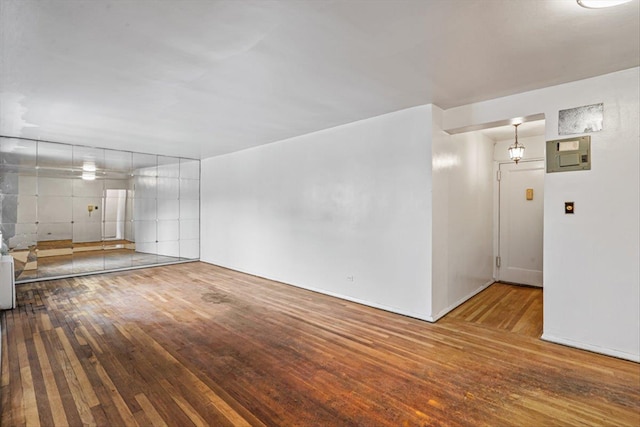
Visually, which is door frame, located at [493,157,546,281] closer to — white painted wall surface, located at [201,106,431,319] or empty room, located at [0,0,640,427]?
empty room, located at [0,0,640,427]

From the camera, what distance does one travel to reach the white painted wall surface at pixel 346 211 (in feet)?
12.7

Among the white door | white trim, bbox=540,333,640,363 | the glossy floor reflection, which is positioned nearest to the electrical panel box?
white trim, bbox=540,333,640,363

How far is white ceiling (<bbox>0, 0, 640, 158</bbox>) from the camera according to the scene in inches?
77.6

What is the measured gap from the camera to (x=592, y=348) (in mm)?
2947

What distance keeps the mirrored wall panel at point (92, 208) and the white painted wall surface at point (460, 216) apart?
20.9 ft

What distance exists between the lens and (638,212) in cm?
273

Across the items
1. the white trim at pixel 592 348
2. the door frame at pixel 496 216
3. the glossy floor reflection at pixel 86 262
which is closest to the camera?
the white trim at pixel 592 348

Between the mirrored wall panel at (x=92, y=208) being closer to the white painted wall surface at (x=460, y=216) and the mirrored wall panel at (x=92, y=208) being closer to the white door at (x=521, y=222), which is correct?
the white painted wall surface at (x=460, y=216)

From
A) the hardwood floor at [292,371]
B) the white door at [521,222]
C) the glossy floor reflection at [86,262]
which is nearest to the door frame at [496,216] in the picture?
the white door at [521,222]

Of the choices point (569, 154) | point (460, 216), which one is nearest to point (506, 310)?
point (460, 216)

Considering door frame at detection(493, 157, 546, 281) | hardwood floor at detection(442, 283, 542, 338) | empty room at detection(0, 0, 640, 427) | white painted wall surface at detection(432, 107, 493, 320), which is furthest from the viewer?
door frame at detection(493, 157, 546, 281)

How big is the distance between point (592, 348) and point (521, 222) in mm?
3008

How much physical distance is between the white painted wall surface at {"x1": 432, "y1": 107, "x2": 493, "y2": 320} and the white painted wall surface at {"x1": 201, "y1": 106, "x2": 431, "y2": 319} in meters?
0.22

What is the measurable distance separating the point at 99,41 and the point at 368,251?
3.65m
